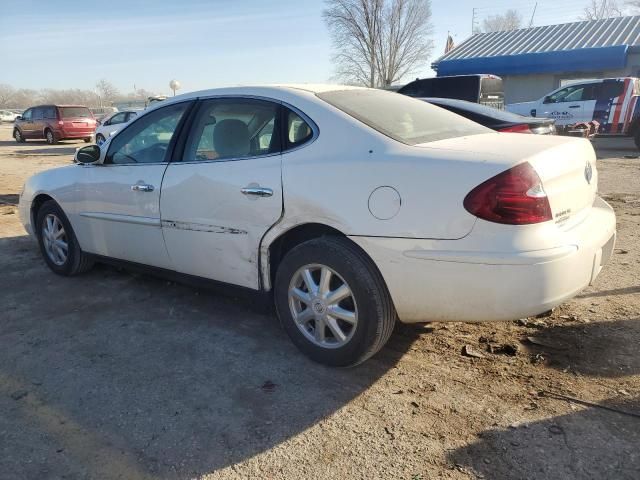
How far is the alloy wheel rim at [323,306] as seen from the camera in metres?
2.92

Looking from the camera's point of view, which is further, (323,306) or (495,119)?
(495,119)

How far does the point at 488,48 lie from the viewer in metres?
26.9

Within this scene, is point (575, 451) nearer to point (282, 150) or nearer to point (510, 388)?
point (510, 388)

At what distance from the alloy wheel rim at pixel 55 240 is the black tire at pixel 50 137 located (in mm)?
20154

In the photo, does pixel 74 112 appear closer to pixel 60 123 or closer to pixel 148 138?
pixel 60 123

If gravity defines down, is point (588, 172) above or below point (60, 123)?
above

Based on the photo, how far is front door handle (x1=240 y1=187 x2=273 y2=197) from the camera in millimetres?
3093

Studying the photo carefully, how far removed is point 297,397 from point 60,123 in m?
22.8

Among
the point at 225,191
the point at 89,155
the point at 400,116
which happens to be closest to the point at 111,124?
the point at 89,155

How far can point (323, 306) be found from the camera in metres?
2.97

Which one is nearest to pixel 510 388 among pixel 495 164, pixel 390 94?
pixel 495 164

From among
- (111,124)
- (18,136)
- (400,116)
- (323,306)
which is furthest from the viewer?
(18,136)

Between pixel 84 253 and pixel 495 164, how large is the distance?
139 inches

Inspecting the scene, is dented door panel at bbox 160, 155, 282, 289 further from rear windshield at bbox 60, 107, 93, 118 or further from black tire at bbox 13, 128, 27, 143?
black tire at bbox 13, 128, 27, 143
